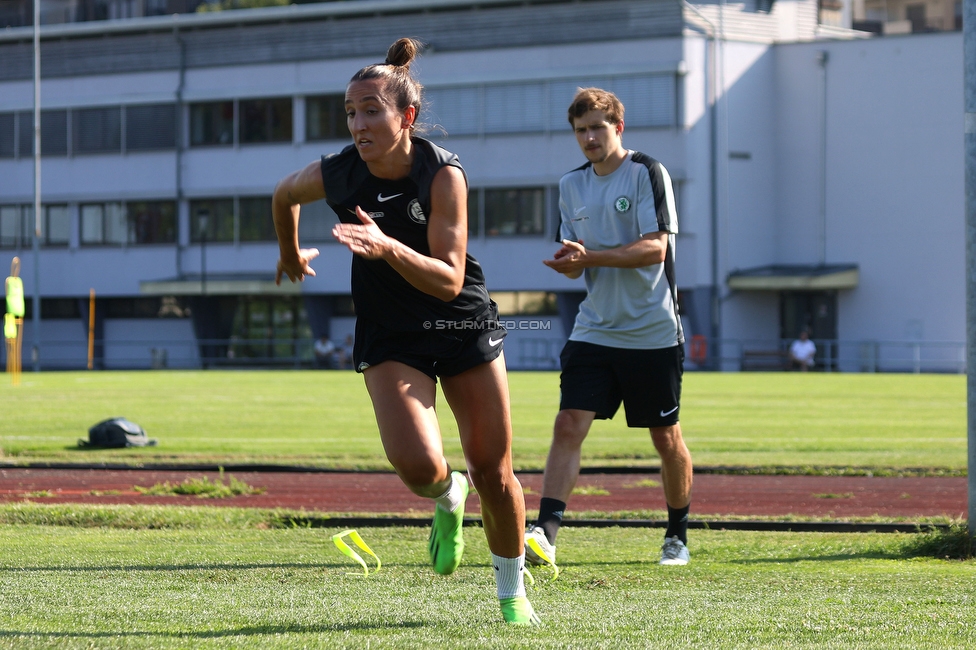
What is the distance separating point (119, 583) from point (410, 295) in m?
1.89

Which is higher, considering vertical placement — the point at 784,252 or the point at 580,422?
the point at 784,252

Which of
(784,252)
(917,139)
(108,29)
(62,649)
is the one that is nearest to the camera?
(62,649)

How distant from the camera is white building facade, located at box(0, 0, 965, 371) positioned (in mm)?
44125

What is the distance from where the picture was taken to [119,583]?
5.57m

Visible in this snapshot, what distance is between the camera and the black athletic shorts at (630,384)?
665cm

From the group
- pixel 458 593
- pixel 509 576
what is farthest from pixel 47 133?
pixel 509 576

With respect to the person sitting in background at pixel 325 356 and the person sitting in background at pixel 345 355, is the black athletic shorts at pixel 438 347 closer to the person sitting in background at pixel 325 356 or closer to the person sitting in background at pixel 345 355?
the person sitting in background at pixel 345 355

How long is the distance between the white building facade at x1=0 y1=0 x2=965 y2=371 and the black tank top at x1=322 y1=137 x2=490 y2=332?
37.7 m

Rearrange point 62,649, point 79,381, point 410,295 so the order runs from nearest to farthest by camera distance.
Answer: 1. point 62,649
2. point 410,295
3. point 79,381

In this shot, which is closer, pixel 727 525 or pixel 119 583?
pixel 119 583

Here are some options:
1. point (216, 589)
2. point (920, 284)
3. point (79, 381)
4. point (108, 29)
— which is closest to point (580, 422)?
point (216, 589)

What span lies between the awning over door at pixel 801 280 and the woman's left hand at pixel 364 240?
135ft

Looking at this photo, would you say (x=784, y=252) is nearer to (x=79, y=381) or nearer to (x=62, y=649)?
(x=79, y=381)

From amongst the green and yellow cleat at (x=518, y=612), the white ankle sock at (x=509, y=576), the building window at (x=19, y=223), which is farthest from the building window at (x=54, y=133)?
the green and yellow cleat at (x=518, y=612)
